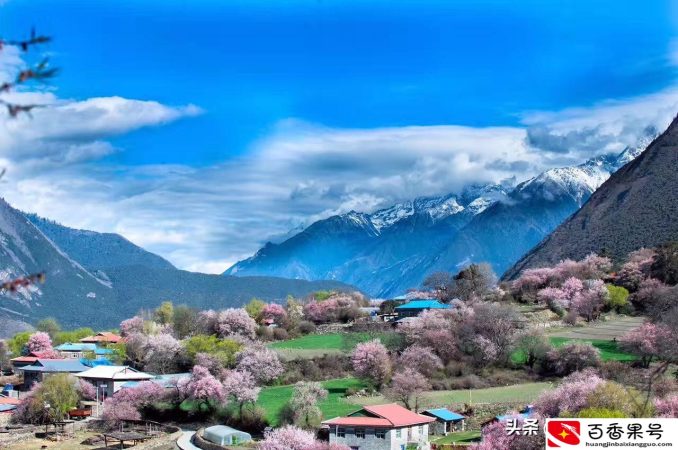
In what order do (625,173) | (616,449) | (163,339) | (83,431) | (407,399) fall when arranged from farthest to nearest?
(625,173) < (163,339) < (83,431) < (407,399) < (616,449)

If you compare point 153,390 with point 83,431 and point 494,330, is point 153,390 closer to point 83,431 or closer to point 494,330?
point 83,431

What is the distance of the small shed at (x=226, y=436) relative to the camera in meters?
49.1

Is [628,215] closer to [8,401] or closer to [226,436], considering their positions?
[8,401]

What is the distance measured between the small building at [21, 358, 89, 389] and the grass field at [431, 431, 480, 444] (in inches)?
1616

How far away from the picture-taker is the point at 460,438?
145ft

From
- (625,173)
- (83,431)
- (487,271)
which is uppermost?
(625,173)

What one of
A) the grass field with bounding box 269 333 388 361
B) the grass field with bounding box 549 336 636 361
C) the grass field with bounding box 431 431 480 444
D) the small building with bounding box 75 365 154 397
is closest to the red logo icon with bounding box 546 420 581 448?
the grass field with bounding box 431 431 480 444

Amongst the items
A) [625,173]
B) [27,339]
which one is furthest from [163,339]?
[625,173]

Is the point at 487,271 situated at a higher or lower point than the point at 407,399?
higher

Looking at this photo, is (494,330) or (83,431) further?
(494,330)

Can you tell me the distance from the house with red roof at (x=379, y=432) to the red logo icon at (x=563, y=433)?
22891 millimetres

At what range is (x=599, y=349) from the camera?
6272 cm

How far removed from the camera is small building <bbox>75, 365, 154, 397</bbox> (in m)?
69.3

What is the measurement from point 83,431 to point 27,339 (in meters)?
49.2
